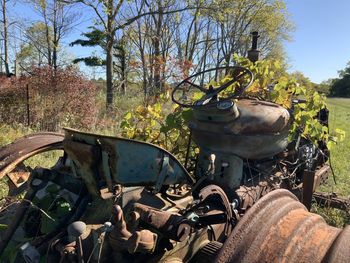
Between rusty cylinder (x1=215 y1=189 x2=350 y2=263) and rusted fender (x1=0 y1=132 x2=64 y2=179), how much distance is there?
2269 mm

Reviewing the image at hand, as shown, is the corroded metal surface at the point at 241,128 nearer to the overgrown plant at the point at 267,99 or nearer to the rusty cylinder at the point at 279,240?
the overgrown plant at the point at 267,99

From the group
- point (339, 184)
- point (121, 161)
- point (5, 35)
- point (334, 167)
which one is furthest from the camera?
point (5, 35)

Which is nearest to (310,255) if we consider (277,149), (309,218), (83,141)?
(309,218)

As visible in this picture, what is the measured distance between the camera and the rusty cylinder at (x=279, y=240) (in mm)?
2102

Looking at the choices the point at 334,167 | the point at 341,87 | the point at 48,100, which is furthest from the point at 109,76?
the point at 341,87

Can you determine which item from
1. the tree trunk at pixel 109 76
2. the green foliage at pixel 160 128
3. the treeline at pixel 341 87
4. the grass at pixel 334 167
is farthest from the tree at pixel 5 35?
the treeline at pixel 341 87

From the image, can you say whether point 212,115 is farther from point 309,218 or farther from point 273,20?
point 273,20

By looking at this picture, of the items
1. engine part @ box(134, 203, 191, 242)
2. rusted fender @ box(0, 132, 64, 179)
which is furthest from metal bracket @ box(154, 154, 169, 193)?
rusted fender @ box(0, 132, 64, 179)

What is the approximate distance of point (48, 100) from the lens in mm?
11117

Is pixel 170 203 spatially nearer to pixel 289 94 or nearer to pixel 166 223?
pixel 166 223

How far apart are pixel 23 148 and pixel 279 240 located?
8.21 ft

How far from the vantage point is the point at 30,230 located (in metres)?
3.16

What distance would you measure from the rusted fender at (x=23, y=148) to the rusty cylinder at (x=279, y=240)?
7.45ft

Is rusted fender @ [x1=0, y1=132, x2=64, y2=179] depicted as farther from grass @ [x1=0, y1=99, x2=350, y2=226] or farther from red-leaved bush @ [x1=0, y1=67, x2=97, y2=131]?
red-leaved bush @ [x1=0, y1=67, x2=97, y2=131]
